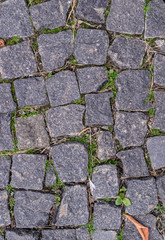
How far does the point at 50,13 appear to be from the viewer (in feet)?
8.10

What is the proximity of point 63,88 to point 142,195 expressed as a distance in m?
1.44

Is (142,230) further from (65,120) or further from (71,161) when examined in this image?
(65,120)

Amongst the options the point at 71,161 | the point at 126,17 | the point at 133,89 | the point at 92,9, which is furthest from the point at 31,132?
the point at 126,17

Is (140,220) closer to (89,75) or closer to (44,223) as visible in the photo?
(44,223)

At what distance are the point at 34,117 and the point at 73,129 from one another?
0.45 meters

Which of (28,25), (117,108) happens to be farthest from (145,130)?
(28,25)

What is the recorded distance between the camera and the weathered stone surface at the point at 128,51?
246 centimetres

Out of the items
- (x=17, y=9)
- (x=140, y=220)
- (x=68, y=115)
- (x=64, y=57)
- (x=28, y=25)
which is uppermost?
(x=17, y=9)

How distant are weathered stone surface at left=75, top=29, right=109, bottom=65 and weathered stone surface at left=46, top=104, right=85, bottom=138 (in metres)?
0.57

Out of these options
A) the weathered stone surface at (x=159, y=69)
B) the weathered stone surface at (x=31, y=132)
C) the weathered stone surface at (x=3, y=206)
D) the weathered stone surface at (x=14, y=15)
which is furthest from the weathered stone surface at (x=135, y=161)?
the weathered stone surface at (x=14, y=15)

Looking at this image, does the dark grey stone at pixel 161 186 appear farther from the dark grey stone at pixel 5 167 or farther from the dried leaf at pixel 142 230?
the dark grey stone at pixel 5 167

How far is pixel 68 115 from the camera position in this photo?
98.7 inches

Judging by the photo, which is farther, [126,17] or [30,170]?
[30,170]

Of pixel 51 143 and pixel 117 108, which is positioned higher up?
pixel 117 108
